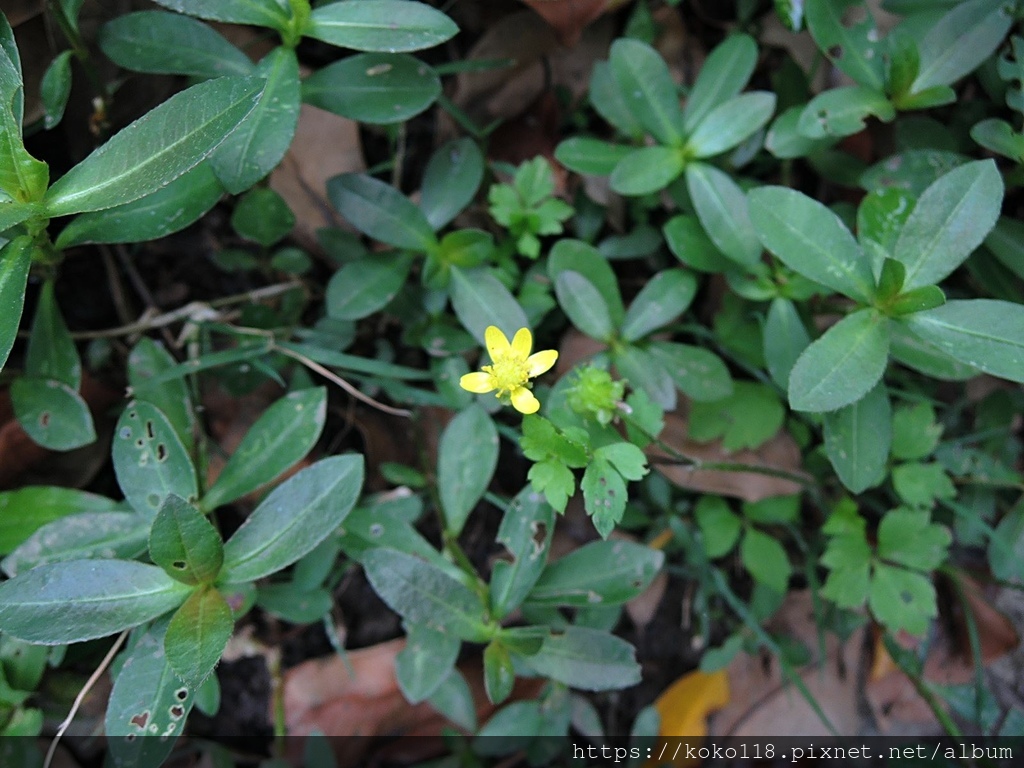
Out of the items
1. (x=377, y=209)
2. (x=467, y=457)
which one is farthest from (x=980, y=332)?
(x=377, y=209)

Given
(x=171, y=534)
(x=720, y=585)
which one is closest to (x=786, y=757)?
(x=720, y=585)

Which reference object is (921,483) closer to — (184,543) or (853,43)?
(853,43)

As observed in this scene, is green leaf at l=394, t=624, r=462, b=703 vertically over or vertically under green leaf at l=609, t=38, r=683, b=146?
under

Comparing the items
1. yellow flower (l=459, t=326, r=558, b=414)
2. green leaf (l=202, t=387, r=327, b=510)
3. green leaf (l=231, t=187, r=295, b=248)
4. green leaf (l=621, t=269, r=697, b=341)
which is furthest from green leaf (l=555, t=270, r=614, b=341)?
green leaf (l=231, t=187, r=295, b=248)

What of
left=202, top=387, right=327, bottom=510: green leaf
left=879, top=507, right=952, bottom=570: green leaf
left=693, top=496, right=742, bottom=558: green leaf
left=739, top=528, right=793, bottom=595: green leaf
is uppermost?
left=202, top=387, right=327, bottom=510: green leaf

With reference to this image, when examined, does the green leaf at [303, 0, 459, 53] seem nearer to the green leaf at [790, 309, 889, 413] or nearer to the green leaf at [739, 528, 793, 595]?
the green leaf at [790, 309, 889, 413]

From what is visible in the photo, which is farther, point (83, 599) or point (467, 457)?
point (467, 457)
